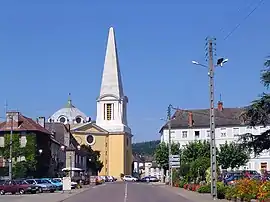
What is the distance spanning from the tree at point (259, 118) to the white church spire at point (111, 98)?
381 ft

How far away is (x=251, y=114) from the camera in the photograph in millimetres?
42750

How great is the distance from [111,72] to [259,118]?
119 metres

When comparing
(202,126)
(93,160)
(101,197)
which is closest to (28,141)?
(101,197)

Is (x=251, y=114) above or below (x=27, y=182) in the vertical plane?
above

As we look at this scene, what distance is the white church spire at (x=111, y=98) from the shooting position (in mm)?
160125

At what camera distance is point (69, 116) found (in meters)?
183

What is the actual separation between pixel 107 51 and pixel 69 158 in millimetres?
55419

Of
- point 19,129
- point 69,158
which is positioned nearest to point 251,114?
point 19,129

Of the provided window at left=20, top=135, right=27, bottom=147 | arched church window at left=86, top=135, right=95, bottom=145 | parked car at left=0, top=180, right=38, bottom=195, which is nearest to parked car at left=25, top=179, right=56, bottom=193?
parked car at left=0, top=180, right=38, bottom=195

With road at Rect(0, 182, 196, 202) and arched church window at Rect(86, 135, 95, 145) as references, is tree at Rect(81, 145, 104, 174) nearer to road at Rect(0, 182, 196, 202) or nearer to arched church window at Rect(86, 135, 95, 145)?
arched church window at Rect(86, 135, 95, 145)

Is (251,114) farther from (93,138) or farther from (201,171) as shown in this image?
(93,138)

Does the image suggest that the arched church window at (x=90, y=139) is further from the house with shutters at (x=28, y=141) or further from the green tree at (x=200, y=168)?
the green tree at (x=200, y=168)

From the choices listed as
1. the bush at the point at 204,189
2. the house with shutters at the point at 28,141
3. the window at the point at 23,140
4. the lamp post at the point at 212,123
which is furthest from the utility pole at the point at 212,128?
the window at the point at 23,140

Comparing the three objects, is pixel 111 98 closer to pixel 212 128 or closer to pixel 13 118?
pixel 13 118
